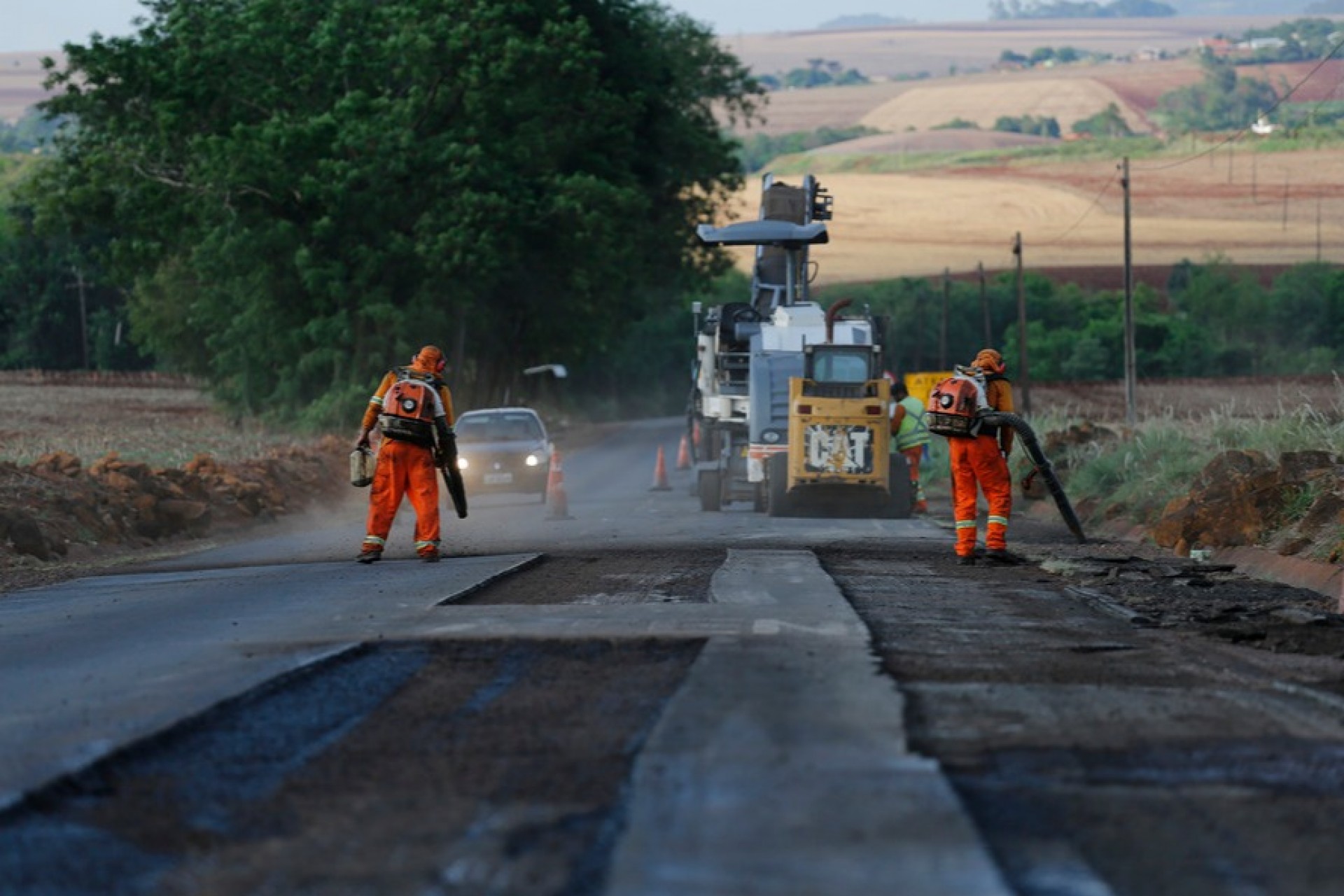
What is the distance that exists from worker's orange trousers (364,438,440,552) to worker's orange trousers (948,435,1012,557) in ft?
15.4

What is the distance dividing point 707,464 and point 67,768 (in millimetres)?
22829

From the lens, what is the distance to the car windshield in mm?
32938

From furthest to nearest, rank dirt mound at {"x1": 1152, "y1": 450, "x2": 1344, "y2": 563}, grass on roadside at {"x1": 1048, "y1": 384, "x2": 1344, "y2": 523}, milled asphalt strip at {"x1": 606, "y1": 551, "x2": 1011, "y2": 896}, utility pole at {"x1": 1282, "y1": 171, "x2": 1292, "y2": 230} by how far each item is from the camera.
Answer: utility pole at {"x1": 1282, "y1": 171, "x2": 1292, "y2": 230}
grass on roadside at {"x1": 1048, "y1": 384, "x2": 1344, "y2": 523}
dirt mound at {"x1": 1152, "y1": 450, "x2": 1344, "y2": 563}
milled asphalt strip at {"x1": 606, "y1": 551, "x2": 1011, "y2": 896}

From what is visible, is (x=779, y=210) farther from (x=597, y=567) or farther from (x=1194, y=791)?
(x=1194, y=791)

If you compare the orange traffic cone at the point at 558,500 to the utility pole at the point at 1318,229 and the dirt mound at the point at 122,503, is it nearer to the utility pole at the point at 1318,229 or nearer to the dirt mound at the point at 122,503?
the dirt mound at the point at 122,503

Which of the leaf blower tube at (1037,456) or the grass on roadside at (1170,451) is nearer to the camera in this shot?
the leaf blower tube at (1037,456)

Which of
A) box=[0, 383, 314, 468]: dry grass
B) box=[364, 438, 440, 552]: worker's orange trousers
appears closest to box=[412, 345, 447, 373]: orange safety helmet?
box=[364, 438, 440, 552]: worker's orange trousers

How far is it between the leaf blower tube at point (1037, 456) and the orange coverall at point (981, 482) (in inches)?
7.7

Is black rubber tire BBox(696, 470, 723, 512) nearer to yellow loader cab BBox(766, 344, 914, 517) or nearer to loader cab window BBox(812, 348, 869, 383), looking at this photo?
yellow loader cab BBox(766, 344, 914, 517)

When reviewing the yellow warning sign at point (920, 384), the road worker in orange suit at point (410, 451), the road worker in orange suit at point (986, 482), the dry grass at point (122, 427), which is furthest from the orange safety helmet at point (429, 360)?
the yellow warning sign at point (920, 384)

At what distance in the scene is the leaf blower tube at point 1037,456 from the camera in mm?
18578

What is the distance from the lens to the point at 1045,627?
12.8 metres

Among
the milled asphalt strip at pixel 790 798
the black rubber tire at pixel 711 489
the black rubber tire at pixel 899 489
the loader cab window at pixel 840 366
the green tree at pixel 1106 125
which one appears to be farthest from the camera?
the green tree at pixel 1106 125

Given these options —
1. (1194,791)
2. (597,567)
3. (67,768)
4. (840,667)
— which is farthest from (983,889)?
(597,567)
